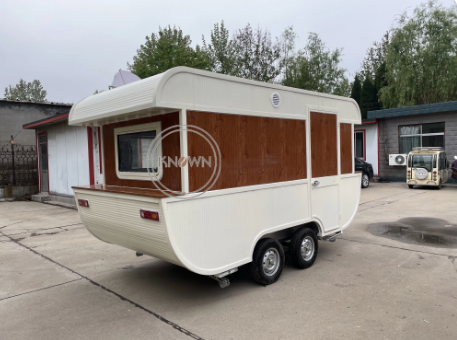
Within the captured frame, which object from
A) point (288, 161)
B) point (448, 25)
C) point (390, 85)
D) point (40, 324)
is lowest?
point (40, 324)

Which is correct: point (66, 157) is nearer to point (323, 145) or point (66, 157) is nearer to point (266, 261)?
point (323, 145)

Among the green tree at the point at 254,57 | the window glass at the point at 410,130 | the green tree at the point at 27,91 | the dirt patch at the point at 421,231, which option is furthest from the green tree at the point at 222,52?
the green tree at the point at 27,91

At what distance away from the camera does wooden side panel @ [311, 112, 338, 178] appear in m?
5.43

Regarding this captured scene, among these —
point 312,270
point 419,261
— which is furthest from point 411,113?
point 312,270

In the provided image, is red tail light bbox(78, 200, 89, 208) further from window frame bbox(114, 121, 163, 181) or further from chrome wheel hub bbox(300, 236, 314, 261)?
chrome wheel hub bbox(300, 236, 314, 261)

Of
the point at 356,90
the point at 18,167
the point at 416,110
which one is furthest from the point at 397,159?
the point at 356,90

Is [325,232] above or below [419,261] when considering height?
above

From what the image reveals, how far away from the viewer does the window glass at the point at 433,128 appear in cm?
1562

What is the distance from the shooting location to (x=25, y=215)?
1087 centimetres

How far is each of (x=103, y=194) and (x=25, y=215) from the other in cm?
801

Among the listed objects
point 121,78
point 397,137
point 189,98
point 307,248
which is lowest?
point 307,248

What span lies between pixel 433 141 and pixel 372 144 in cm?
272

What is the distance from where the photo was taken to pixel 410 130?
1658 centimetres

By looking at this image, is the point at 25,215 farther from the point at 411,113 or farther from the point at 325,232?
the point at 411,113
